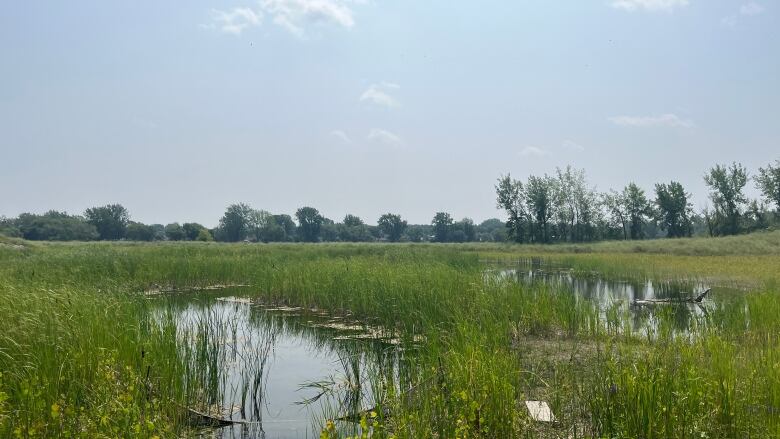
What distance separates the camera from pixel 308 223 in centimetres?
10631

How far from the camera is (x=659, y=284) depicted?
69.4 ft

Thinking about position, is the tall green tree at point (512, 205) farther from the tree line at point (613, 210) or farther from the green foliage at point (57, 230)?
the green foliage at point (57, 230)

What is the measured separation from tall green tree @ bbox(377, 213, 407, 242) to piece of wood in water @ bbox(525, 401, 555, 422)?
104 meters

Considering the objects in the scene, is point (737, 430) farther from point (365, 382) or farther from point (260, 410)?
point (260, 410)

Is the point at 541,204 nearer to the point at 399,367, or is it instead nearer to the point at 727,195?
the point at 727,195

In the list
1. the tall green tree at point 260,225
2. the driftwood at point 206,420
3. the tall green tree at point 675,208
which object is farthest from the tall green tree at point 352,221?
the driftwood at point 206,420

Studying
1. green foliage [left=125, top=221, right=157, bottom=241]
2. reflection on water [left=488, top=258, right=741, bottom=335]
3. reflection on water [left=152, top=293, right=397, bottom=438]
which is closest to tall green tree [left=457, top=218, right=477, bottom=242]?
green foliage [left=125, top=221, right=157, bottom=241]

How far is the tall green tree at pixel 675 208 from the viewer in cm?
6388

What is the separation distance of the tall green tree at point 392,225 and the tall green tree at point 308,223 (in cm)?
1284

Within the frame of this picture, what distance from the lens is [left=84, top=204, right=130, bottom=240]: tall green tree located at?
90.8 metres

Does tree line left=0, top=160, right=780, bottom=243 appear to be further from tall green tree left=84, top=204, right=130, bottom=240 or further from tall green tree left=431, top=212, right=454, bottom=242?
tall green tree left=431, top=212, right=454, bottom=242

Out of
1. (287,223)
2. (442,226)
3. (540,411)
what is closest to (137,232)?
(287,223)

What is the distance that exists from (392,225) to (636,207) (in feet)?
173

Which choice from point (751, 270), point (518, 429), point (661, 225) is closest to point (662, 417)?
point (518, 429)
